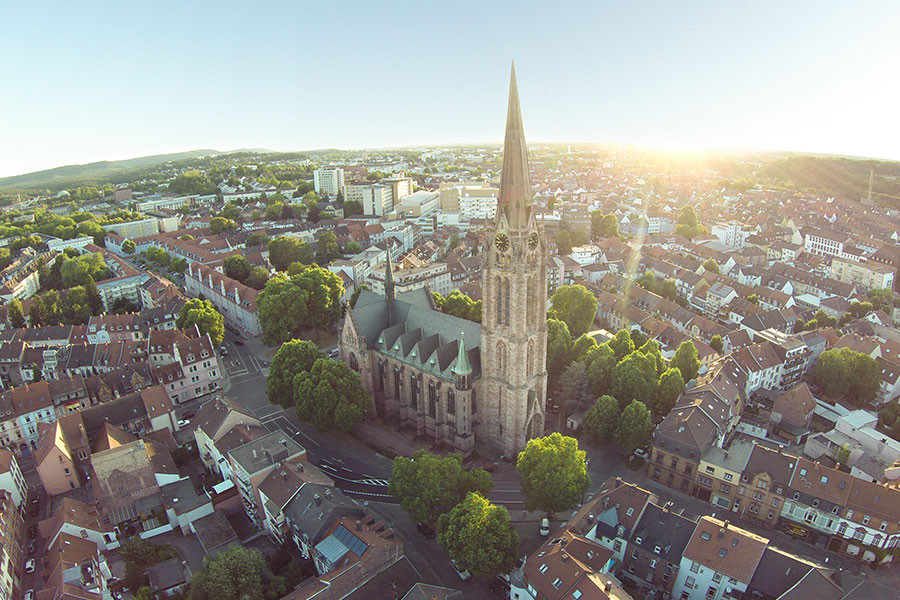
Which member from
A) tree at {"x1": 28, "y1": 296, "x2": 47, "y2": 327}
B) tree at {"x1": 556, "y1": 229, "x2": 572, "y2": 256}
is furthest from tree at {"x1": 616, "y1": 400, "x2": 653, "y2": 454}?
tree at {"x1": 28, "y1": 296, "x2": 47, "y2": 327}

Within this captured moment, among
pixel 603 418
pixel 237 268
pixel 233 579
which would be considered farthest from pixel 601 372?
pixel 237 268

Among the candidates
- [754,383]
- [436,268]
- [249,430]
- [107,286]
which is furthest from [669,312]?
[107,286]

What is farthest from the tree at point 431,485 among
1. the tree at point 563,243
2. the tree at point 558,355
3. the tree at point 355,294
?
the tree at point 563,243

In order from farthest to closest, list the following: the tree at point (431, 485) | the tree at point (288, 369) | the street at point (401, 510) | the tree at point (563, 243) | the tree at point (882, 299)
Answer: the tree at point (563, 243)
the tree at point (882, 299)
the tree at point (288, 369)
the tree at point (431, 485)
the street at point (401, 510)

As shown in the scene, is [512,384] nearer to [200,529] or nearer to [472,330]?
[472,330]

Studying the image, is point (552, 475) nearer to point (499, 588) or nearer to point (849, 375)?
point (499, 588)

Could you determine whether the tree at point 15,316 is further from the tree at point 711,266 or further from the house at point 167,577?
the tree at point 711,266

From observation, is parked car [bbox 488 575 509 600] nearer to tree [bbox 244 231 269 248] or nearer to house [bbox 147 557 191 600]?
house [bbox 147 557 191 600]
